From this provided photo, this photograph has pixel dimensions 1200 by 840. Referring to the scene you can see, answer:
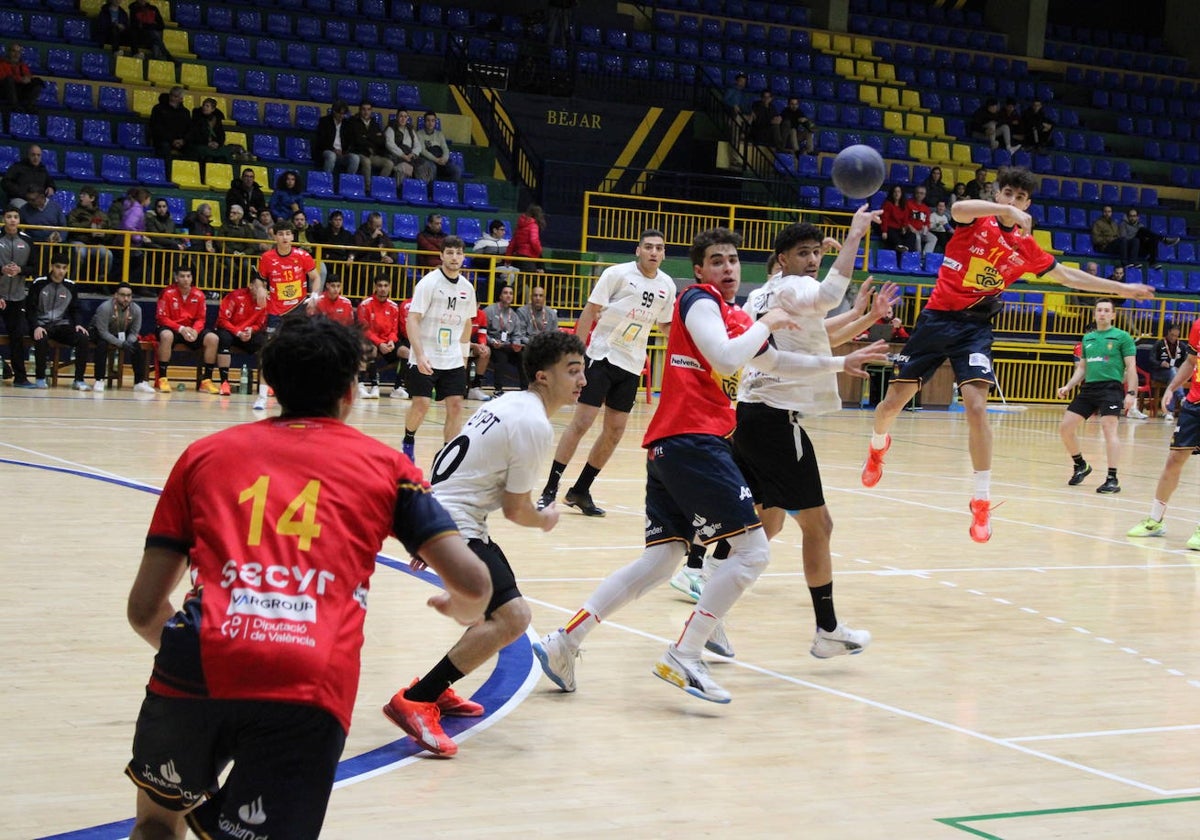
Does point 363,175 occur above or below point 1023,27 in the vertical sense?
below

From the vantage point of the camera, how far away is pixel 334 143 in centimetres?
2250

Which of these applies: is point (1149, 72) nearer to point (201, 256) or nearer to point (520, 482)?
point (201, 256)

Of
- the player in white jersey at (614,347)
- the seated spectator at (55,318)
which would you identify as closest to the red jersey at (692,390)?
the player in white jersey at (614,347)

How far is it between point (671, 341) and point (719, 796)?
2141mm

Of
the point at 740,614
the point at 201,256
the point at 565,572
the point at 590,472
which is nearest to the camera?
the point at 740,614

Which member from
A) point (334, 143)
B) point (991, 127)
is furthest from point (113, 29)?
point (991, 127)

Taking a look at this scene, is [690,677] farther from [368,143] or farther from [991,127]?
[991,127]

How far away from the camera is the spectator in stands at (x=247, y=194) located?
2034cm

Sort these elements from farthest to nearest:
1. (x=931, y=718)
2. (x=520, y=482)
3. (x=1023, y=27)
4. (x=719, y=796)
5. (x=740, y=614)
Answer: (x=1023, y=27)
(x=740, y=614)
(x=931, y=718)
(x=520, y=482)
(x=719, y=796)

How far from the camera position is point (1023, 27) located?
110ft

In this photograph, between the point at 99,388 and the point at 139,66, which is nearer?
the point at 99,388

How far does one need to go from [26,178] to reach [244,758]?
17922mm

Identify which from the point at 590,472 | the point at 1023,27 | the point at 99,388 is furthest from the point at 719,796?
the point at 1023,27

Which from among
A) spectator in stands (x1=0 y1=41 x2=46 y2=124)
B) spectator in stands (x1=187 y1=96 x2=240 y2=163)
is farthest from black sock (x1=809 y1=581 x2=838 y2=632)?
spectator in stands (x1=0 y1=41 x2=46 y2=124)
